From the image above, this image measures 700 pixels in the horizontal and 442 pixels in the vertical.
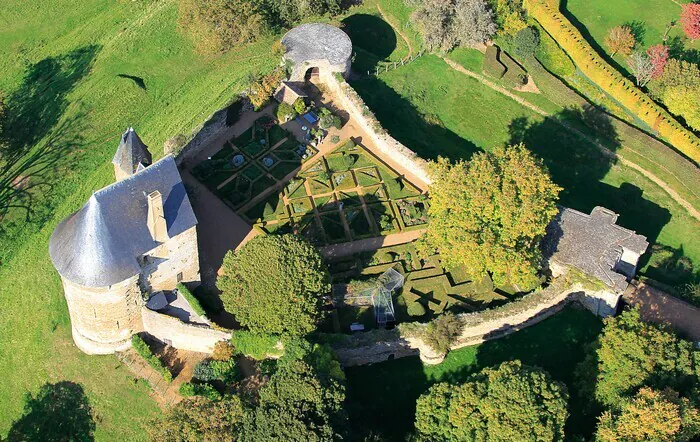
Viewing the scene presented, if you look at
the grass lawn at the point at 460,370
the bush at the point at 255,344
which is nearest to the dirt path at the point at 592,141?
the grass lawn at the point at 460,370

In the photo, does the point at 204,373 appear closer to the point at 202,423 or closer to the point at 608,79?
the point at 202,423

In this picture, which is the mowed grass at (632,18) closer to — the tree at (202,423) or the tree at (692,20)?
the tree at (692,20)

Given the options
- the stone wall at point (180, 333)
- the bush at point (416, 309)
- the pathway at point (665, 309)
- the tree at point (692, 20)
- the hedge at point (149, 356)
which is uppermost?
the tree at point (692, 20)

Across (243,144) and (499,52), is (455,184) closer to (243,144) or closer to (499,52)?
(243,144)

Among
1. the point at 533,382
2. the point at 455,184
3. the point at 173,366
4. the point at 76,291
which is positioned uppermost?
the point at 455,184

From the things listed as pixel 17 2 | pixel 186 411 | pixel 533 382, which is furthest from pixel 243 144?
pixel 17 2

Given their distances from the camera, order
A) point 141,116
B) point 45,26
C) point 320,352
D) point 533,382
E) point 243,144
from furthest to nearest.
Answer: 1. point 45,26
2. point 141,116
3. point 243,144
4. point 320,352
5. point 533,382
